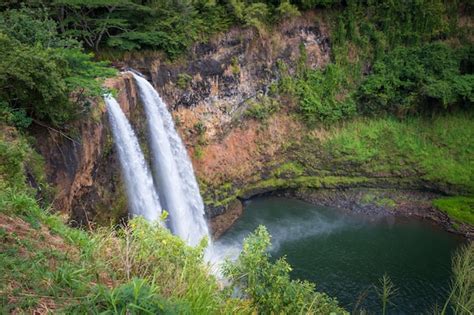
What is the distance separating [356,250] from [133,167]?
10092 mm

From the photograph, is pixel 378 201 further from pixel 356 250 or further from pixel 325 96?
pixel 325 96

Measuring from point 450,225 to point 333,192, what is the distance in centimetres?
560

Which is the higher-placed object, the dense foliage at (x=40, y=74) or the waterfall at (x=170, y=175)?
the dense foliage at (x=40, y=74)

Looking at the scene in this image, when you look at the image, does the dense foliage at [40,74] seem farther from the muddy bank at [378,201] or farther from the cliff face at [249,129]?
the muddy bank at [378,201]

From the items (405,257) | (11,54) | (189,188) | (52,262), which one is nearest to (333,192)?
(405,257)

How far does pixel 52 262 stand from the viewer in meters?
4.26

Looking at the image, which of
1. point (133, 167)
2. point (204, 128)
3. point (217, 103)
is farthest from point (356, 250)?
point (133, 167)

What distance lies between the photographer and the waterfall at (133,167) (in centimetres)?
1223

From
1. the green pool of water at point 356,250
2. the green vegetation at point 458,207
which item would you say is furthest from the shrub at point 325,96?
the green vegetation at point 458,207

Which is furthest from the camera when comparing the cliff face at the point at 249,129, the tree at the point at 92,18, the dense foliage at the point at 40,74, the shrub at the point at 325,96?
the shrub at the point at 325,96

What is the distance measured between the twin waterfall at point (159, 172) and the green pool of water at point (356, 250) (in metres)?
2.43

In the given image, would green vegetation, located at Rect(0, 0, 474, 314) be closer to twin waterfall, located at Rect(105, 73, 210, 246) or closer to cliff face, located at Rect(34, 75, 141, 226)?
cliff face, located at Rect(34, 75, 141, 226)

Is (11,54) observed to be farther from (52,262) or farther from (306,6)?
(306,6)

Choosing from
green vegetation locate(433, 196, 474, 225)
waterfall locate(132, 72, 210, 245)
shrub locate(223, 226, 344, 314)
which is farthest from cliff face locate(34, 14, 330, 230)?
green vegetation locate(433, 196, 474, 225)
